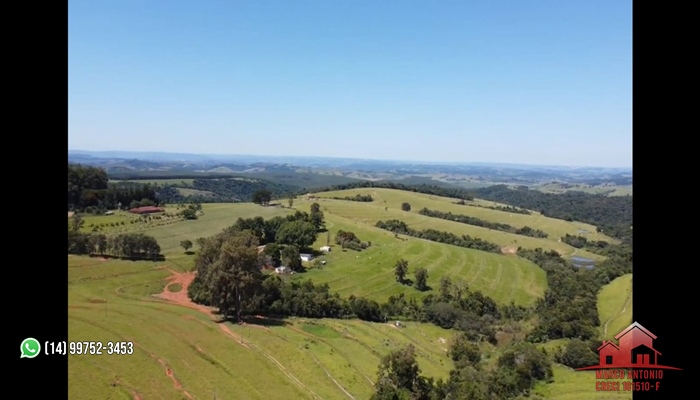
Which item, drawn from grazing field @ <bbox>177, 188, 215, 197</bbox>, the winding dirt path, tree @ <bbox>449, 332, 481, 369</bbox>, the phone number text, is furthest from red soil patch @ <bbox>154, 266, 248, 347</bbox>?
grazing field @ <bbox>177, 188, 215, 197</bbox>

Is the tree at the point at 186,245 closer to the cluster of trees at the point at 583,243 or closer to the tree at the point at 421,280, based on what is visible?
the tree at the point at 421,280

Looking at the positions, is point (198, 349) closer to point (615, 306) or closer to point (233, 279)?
point (233, 279)

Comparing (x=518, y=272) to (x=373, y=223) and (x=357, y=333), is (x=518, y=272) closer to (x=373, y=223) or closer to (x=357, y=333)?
(x=373, y=223)

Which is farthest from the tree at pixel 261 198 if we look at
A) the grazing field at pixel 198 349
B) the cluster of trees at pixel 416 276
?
the grazing field at pixel 198 349

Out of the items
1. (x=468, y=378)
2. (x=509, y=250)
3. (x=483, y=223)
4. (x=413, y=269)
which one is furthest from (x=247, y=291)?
(x=483, y=223)

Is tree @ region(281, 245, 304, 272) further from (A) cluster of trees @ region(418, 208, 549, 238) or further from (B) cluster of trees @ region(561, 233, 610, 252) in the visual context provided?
(B) cluster of trees @ region(561, 233, 610, 252)
